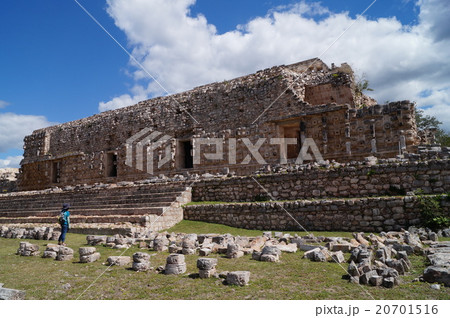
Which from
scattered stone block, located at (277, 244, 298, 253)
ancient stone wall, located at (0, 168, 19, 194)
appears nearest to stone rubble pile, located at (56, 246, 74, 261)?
scattered stone block, located at (277, 244, 298, 253)

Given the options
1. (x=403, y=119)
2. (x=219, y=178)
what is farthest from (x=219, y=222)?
(x=403, y=119)

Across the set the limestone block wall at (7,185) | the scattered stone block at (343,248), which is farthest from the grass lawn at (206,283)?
the limestone block wall at (7,185)

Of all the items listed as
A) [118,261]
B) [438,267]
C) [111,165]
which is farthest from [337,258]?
[111,165]

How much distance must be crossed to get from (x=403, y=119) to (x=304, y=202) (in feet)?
24.0

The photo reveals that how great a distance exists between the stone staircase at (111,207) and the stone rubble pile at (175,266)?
613 centimetres

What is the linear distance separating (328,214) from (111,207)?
9019 millimetres

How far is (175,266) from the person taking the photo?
4.99 metres

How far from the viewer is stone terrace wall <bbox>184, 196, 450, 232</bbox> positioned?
28.8 ft

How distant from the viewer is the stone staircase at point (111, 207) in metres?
11.7

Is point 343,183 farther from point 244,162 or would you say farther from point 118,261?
point 244,162

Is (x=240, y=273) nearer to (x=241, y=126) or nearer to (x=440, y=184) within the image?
(x=440, y=184)

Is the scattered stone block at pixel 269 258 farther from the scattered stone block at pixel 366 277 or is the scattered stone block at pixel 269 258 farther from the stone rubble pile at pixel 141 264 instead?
the stone rubble pile at pixel 141 264

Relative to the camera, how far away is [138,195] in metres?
14.3

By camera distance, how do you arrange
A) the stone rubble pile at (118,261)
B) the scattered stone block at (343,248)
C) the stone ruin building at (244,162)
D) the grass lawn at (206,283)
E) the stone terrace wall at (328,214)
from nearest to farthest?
1. the grass lawn at (206,283)
2. the stone rubble pile at (118,261)
3. the scattered stone block at (343,248)
4. the stone terrace wall at (328,214)
5. the stone ruin building at (244,162)
